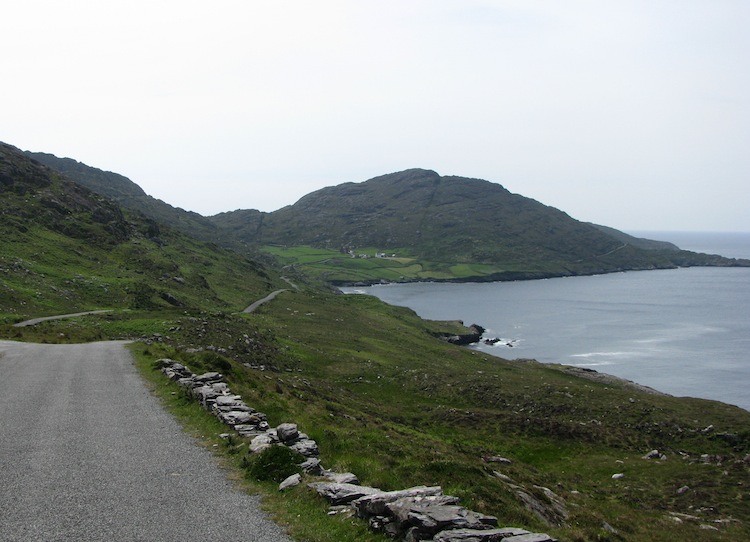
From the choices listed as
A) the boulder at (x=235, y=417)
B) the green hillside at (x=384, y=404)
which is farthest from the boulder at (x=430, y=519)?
the boulder at (x=235, y=417)

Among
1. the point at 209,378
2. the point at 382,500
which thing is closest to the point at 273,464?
the point at 382,500

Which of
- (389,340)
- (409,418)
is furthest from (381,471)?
(389,340)

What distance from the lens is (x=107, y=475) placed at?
48.0 ft

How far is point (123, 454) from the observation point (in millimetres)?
16359

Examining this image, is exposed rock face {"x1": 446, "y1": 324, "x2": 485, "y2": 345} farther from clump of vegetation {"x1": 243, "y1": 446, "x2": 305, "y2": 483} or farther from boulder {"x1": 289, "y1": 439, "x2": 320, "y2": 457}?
clump of vegetation {"x1": 243, "y1": 446, "x2": 305, "y2": 483}

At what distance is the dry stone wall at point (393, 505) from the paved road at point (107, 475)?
1.74 m

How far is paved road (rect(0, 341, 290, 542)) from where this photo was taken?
38.2 ft

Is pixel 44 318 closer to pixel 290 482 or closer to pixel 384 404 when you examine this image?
pixel 384 404

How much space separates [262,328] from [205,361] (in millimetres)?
39558

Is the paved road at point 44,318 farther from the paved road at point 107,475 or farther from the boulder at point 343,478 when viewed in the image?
the boulder at point 343,478

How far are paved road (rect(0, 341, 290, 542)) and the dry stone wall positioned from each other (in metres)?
1.74

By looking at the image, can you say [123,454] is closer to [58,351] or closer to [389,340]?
[58,351]

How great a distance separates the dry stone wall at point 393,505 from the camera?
10.8 meters

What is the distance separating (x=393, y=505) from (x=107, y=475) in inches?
333
